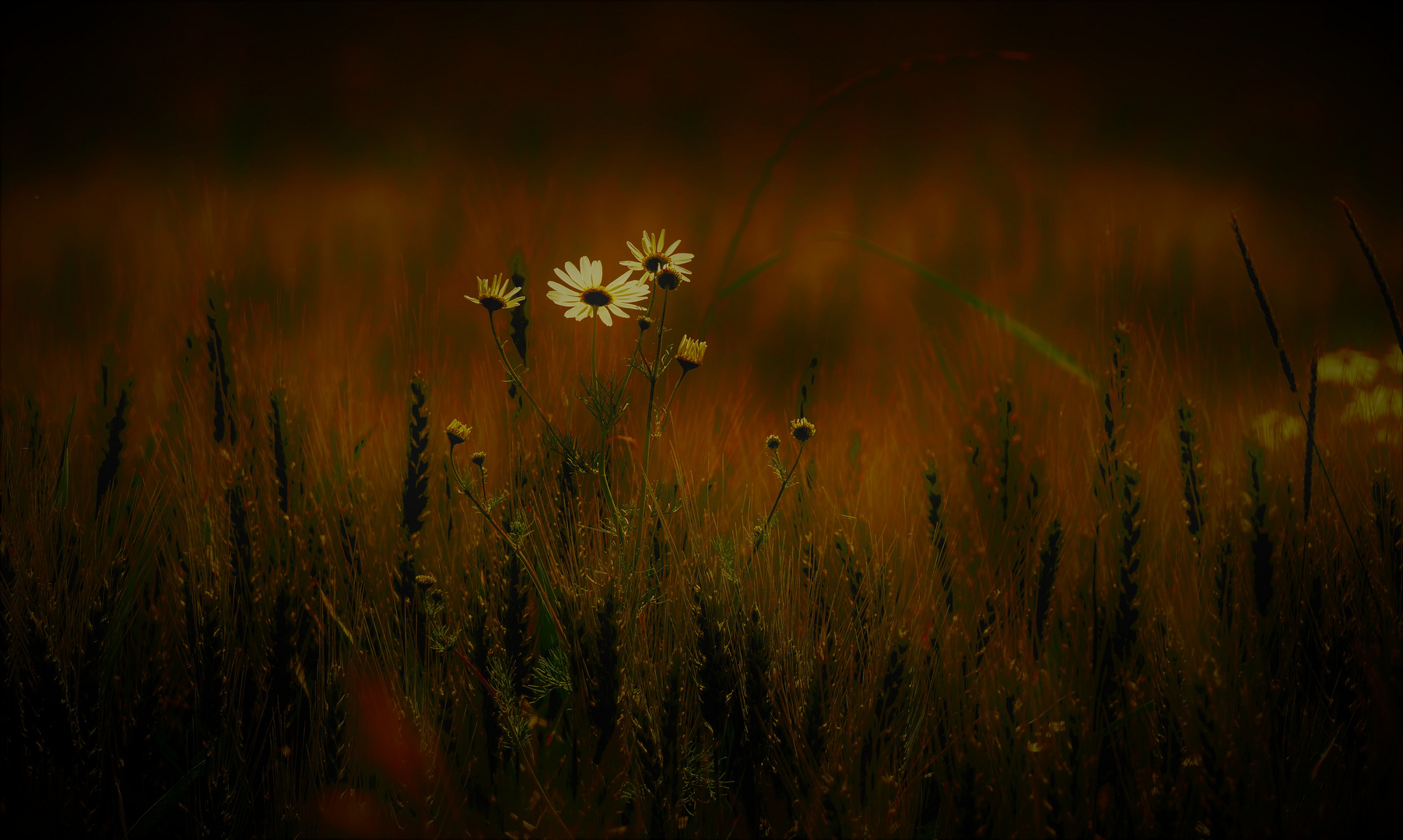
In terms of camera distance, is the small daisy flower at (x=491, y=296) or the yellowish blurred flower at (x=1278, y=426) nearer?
the small daisy flower at (x=491, y=296)

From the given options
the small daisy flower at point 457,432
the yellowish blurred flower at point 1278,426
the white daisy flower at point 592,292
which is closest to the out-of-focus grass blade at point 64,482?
the small daisy flower at point 457,432

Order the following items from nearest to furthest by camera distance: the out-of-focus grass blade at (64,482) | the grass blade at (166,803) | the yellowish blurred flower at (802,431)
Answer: the grass blade at (166,803) < the yellowish blurred flower at (802,431) < the out-of-focus grass blade at (64,482)

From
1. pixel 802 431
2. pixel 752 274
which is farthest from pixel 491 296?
pixel 752 274

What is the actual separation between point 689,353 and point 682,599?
0.31 m

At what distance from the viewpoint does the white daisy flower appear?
87 centimetres

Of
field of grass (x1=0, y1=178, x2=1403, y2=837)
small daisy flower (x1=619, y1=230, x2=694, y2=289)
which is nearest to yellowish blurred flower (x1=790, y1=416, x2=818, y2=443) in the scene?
field of grass (x1=0, y1=178, x2=1403, y2=837)

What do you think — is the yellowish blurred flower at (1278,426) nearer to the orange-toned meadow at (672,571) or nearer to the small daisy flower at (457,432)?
the orange-toned meadow at (672,571)

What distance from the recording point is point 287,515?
2.99 ft

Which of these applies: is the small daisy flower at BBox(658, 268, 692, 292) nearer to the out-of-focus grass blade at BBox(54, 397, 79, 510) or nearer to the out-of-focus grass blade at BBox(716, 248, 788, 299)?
the out-of-focus grass blade at BBox(716, 248, 788, 299)

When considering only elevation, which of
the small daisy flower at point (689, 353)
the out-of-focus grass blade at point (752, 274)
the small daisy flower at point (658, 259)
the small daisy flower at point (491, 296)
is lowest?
the small daisy flower at point (689, 353)

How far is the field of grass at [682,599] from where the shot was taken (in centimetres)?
73

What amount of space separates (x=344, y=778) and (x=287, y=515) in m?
0.38

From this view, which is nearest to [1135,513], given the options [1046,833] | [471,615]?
[1046,833]

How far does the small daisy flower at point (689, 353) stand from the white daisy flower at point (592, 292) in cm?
11
